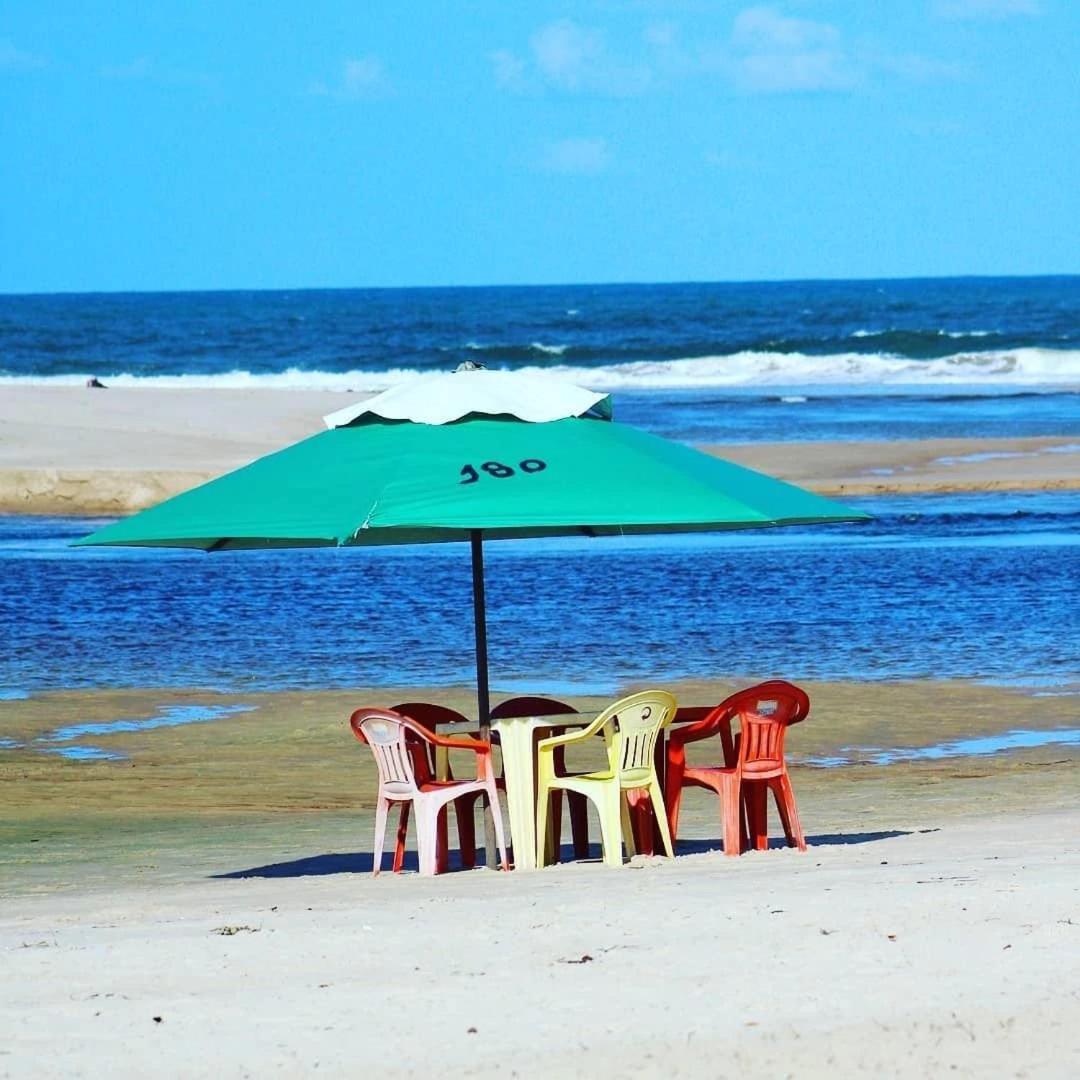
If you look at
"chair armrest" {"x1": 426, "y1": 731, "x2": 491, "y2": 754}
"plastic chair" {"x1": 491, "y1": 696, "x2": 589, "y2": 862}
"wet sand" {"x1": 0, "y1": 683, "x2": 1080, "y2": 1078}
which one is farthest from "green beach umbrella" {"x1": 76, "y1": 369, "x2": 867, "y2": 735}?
"wet sand" {"x1": 0, "y1": 683, "x2": 1080, "y2": 1078}

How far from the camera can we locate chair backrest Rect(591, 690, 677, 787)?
795cm

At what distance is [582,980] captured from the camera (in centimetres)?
550

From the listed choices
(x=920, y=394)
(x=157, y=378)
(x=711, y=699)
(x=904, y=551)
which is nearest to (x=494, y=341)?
(x=157, y=378)

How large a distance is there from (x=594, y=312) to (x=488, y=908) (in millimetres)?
102069

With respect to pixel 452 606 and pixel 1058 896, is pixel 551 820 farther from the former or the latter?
pixel 452 606

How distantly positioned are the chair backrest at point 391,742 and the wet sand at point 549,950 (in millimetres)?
402

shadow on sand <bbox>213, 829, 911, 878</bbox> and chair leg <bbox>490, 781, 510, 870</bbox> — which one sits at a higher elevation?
chair leg <bbox>490, 781, 510, 870</bbox>

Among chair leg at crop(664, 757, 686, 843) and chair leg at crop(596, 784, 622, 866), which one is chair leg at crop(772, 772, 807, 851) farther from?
chair leg at crop(596, 784, 622, 866)

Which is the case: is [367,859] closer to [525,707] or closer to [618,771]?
[525,707]

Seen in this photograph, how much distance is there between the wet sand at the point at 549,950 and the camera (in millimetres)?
4879

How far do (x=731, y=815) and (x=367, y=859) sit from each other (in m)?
1.63

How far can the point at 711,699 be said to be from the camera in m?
12.6

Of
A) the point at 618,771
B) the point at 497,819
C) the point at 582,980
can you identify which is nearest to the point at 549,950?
the point at 582,980

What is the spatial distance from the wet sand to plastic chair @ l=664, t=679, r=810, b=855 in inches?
7.3
